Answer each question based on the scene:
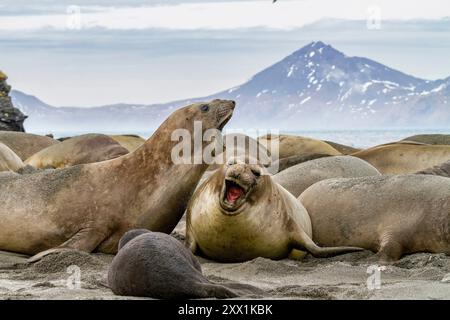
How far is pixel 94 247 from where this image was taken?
8586mm

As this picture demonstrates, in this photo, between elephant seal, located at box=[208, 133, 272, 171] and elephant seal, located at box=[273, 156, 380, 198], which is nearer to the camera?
elephant seal, located at box=[273, 156, 380, 198]

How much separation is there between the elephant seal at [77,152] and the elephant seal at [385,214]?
7917mm

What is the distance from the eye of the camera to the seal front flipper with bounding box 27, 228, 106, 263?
848cm

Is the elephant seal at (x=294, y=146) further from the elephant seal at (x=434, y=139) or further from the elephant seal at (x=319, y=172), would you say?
the elephant seal at (x=319, y=172)

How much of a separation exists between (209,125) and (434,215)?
82.4 inches

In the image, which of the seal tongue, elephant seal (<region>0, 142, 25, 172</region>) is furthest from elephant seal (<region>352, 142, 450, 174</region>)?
the seal tongue

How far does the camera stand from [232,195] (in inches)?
328

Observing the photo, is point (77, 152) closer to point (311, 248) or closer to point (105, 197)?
point (105, 197)

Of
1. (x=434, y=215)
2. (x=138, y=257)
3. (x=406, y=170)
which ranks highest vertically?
(x=138, y=257)

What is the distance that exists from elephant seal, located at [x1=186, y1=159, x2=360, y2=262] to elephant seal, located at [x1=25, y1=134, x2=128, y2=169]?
27.5 feet

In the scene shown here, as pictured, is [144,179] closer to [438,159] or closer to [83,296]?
[83,296]

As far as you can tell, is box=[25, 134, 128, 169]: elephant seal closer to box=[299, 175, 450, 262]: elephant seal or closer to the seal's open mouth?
box=[299, 175, 450, 262]: elephant seal

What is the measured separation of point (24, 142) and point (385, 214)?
11.2 m
